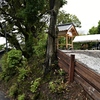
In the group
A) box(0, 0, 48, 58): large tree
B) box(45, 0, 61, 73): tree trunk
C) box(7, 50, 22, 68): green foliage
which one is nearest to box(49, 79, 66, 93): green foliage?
box(45, 0, 61, 73): tree trunk

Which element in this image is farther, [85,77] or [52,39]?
[52,39]

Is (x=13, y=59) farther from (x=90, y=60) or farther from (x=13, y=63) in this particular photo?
(x=90, y=60)

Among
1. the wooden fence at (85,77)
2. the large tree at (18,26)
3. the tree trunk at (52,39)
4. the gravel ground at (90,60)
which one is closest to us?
the wooden fence at (85,77)

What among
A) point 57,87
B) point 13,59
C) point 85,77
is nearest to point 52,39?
point 57,87

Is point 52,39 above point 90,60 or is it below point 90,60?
above

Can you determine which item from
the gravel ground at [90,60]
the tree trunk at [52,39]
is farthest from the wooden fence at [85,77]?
the tree trunk at [52,39]

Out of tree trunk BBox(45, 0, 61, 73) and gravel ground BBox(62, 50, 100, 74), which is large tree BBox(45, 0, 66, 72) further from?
gravel ground BBox(62, 50, 100, 74)

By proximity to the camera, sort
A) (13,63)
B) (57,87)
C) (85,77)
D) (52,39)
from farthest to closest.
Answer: (13,63), (52,39), (57,87), (85,77)

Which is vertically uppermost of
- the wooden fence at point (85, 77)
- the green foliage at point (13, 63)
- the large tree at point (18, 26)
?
the large tree at point (18, 26)

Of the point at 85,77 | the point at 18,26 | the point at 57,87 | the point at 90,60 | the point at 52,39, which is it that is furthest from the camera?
the point at 18,26

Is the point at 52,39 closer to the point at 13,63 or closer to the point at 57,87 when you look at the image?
the point at 57,87

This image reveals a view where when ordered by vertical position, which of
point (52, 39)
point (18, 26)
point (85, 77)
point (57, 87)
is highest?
point (18, 26)

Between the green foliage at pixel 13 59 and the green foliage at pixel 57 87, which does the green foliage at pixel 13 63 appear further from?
the green foliage at pixel 57 87

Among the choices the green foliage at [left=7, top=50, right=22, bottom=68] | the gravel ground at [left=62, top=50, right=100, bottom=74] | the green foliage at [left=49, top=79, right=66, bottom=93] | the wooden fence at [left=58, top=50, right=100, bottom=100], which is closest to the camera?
the wooden fence at [left=58, top=50, right=100, bottom=100]
